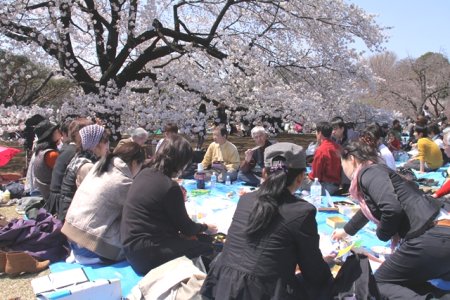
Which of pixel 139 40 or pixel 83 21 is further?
pixel 83 21

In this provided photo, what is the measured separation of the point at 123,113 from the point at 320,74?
5110 mm

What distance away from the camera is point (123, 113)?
30.6 ft

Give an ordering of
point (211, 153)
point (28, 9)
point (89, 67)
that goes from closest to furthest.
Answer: point (211, 153) < point (28, 9) < point (89, 67)

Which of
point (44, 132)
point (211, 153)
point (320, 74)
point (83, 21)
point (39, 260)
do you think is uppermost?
point (83, 21)

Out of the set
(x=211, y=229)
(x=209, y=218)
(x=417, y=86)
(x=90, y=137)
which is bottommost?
(x=209, y=218)

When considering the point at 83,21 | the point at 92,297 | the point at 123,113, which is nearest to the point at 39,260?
the point at 92,297

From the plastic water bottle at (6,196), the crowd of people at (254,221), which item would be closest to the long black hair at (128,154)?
the crowd of people at (254,221)

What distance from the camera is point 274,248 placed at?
6.91ft

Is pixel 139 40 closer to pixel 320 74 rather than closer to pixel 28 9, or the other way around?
pixel 28 9

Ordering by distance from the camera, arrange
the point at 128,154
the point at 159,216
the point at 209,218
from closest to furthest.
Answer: the point at 159,216
the point at 128,154
the point at 209,218

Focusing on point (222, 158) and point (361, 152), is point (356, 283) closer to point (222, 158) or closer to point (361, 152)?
point (361, 152)

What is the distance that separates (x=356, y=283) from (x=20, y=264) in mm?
2954

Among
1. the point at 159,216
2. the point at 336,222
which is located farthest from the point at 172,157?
the point at 336,222

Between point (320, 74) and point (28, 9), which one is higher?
point (28, 9)
